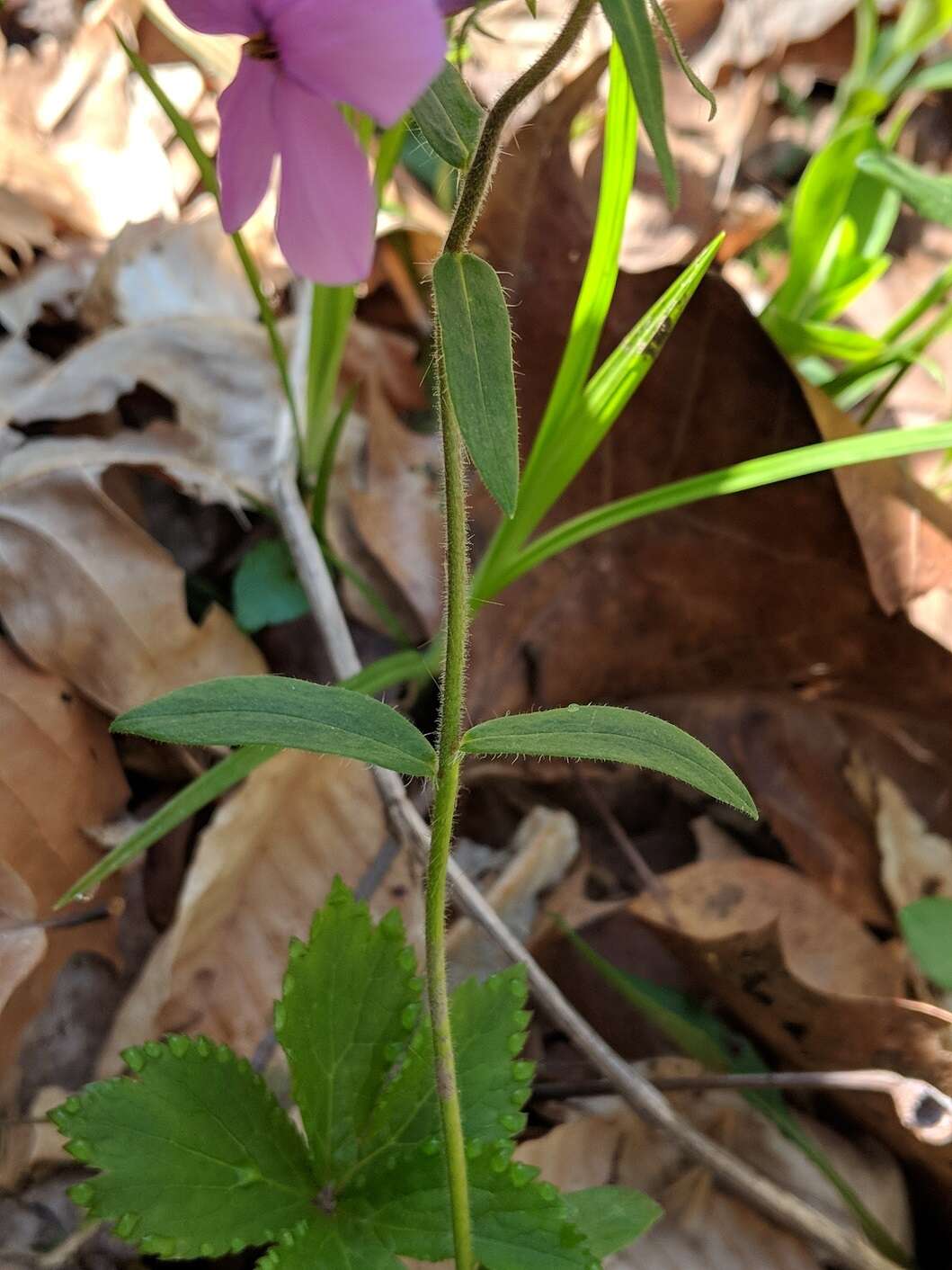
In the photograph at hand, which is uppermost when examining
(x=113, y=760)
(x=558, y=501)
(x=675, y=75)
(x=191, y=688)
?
(x=675, y=75)

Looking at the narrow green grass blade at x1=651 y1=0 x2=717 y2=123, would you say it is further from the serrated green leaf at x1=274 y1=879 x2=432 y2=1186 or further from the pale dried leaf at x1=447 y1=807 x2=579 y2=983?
the pale dried leaf at x1=447 y1=807 x2=579 y2=983

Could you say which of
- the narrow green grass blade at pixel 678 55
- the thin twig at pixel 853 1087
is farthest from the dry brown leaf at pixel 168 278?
the thin twig at pixel 853 1087

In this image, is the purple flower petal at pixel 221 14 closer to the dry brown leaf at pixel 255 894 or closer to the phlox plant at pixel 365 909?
the phlox plant at pixel 365 909

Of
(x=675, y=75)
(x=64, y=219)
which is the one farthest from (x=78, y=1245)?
(x=675, y=75)

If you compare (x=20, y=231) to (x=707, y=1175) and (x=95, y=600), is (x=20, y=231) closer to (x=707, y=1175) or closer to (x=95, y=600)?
(x=95, y=600)

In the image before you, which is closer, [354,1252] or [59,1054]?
[354,1252]

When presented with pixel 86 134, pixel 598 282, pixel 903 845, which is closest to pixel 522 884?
pixel 903 845

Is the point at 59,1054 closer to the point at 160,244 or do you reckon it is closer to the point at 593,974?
the point at 593,974

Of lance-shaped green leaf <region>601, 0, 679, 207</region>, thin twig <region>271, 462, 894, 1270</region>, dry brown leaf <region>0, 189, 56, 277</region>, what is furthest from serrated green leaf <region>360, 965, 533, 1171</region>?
→ dry brown leaf <region>0, 189, 56, 277</region>
